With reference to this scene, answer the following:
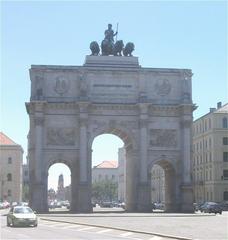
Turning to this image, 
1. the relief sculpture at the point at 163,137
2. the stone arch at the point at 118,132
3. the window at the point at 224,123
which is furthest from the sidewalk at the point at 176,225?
the window at the point at 224,123

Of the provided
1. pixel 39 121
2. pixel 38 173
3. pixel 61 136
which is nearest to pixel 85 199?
pixel 38 173

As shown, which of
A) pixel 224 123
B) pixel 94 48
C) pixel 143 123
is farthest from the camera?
Result: pixel 224 123

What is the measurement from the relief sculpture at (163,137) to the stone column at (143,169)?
47.9 inches

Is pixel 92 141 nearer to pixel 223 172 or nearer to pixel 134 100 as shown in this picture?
pixel 134 100

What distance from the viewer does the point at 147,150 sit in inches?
2803

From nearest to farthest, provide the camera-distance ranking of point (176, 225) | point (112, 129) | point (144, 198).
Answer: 1. point (176, 225)
2. point (144, 198)
3. point (112, 129)

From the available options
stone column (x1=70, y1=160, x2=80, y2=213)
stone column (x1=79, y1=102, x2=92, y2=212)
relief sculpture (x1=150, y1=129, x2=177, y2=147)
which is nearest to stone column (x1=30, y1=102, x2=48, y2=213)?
stone column (x1=70, y1=160, x2=80, y2=213)

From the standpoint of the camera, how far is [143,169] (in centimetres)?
7056

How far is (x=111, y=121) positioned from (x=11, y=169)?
72687mm

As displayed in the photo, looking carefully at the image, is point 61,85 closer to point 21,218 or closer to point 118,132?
point 118,132

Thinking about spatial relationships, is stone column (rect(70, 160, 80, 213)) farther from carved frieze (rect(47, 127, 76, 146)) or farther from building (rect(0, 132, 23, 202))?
building (rect(0, 132, 23, 202))

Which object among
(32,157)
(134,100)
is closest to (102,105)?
(134,100)

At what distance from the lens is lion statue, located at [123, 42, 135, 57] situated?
2911 inches

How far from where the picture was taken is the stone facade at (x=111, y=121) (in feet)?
229
